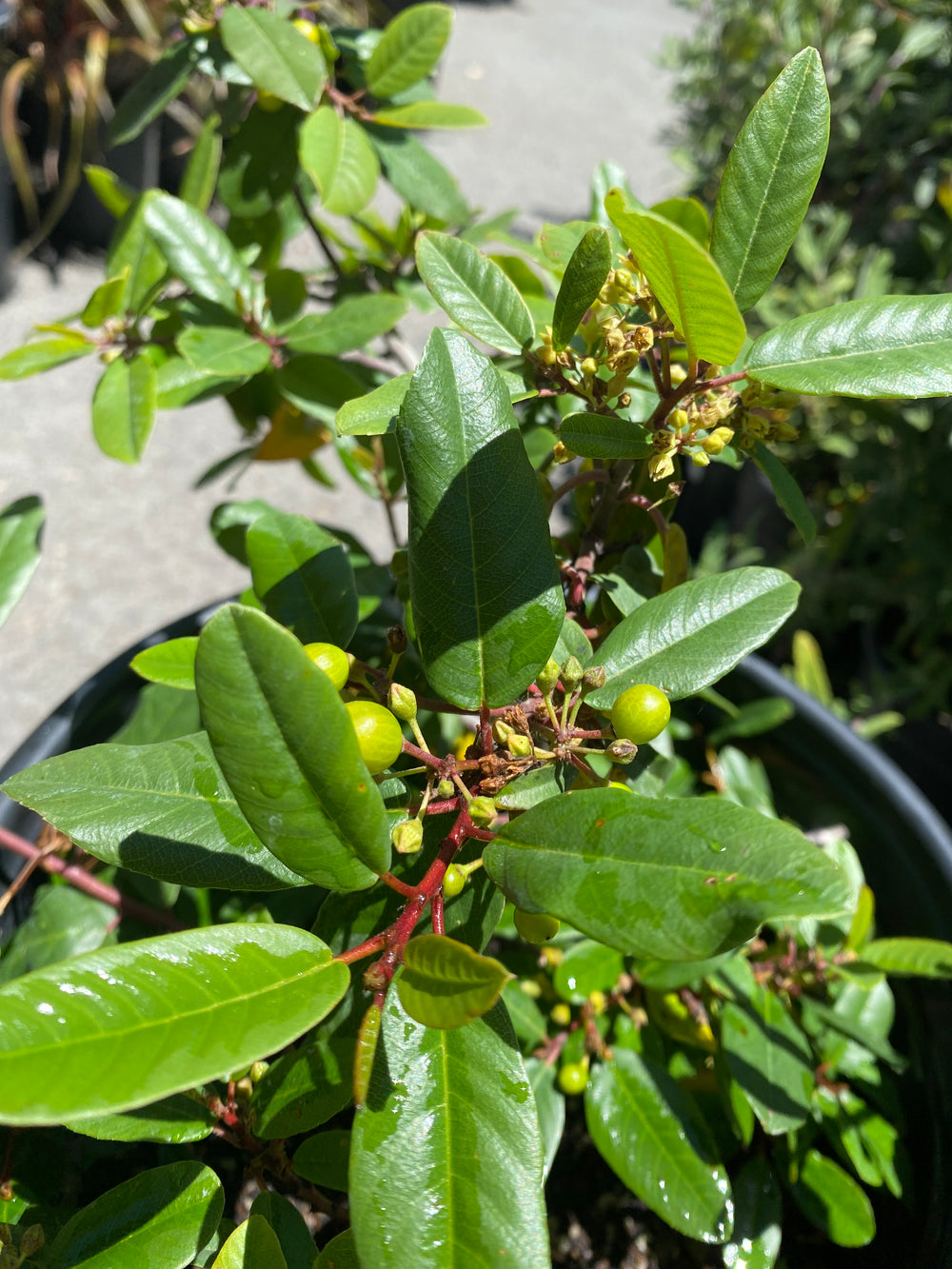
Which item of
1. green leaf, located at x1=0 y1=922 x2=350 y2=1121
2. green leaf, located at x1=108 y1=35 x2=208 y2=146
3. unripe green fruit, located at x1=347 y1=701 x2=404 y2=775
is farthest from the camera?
green leaf, located at x1=108 y1=35 x2=208 y2=146

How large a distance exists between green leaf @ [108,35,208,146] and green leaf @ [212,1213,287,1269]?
0.91m

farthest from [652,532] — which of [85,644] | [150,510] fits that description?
[150,510]

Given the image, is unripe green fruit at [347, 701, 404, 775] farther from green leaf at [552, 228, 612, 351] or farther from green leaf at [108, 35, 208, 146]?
green leaf at [108, 35, 208, 146]

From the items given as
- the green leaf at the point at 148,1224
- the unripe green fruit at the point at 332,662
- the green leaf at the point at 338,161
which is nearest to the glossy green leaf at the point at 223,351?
the green leaf at the point at 338,161

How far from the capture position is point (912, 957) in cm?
80

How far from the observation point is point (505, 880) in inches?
16.6

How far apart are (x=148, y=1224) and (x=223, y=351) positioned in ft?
2.08

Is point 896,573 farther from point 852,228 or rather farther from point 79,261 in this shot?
point 79,261

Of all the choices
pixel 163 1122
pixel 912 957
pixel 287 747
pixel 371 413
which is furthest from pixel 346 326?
pixel 912 957

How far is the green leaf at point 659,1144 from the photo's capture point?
664mm

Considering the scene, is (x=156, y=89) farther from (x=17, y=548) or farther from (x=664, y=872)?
(x=664, y=872)

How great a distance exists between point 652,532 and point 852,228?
1848mm

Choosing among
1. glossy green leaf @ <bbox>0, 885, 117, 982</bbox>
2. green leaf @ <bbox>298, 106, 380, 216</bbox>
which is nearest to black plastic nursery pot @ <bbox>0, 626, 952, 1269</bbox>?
glossy green leaf @ <bbox>0, 885, 117, 982</bbox>

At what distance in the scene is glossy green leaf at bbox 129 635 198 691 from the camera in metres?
0.63
